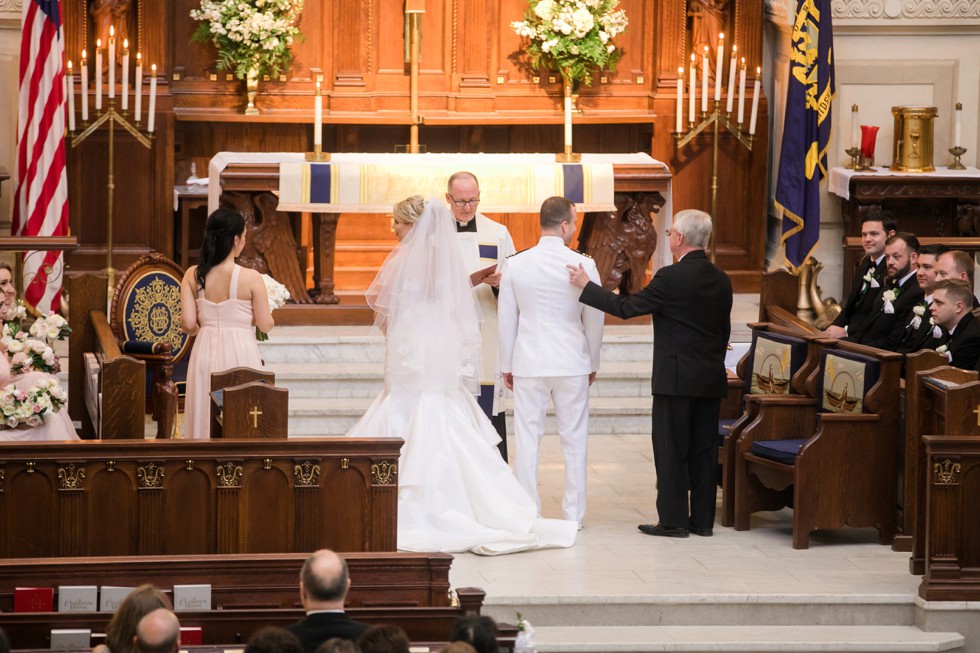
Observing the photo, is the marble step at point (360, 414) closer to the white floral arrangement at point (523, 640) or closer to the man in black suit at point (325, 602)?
the white floral arrangement at point (523, 640)

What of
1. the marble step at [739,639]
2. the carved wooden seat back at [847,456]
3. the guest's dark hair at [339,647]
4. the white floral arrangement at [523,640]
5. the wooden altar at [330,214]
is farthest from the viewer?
the wooden altar at [330,214]

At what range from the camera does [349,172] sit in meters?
11.5

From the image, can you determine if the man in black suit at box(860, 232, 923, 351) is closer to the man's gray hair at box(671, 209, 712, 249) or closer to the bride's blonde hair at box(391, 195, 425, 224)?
the man's gray hair at box(671, 209, 712, 249)

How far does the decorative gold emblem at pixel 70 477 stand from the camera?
6.74 m

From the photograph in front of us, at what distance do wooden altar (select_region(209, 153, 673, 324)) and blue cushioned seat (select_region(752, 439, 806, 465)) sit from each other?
11.8 ft

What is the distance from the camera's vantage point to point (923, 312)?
8688 millimetres

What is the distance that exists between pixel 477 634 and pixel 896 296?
5016 millimetres

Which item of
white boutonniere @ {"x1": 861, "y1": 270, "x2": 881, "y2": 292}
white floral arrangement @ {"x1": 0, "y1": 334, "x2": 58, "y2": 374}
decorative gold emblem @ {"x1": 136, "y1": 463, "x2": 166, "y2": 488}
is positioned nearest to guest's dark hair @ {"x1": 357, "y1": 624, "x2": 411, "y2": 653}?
decorative gold emblem @ {"x1": 136, "y1": 463, "x2": 166, "y2": 488}

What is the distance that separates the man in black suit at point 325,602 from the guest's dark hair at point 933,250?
491 centimetres

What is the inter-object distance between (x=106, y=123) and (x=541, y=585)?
6530mm

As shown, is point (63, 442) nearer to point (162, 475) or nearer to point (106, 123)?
point (162, 475)

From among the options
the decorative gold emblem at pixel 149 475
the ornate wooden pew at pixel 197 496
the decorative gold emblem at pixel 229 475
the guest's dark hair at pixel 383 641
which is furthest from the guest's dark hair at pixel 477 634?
the decorative gold emblem at pixel 149 475

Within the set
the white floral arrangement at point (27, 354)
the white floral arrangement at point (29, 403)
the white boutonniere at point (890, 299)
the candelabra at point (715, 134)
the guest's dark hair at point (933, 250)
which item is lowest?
the white floral arrangement at point (29, 403)

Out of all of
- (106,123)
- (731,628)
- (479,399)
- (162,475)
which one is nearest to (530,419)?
(479,399)
